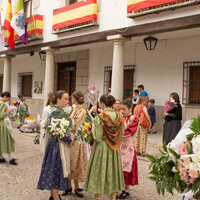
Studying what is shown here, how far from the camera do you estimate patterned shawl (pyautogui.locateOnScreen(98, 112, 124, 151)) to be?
3.87 m

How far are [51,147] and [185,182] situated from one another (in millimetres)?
2509

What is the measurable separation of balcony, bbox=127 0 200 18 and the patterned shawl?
5080mm

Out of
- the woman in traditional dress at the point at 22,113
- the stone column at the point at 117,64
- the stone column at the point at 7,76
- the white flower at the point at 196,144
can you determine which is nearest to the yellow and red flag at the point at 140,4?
the stone column at the point at 117,64

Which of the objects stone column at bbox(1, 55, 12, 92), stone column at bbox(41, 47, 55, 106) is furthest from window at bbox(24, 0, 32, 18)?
stone column at bbox(41, 47, 55, 106)

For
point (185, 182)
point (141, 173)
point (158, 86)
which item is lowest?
point (141, 173)

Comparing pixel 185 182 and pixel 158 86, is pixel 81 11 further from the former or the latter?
pixel 185 182

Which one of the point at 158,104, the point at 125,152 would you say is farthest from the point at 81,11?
the point at 125,152

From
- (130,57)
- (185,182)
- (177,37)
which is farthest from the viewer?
(130,57)

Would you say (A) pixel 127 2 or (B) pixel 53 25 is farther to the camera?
(B) pixel 53 25

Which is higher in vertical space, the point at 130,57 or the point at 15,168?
the point at 130,57

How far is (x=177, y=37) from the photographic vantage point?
10.5 m

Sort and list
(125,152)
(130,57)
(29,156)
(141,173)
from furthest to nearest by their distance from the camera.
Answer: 1. (130,57)
2. (29,156)
3. (141,173)
4. (125,152)

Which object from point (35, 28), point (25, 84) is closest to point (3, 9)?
point (35, 28)

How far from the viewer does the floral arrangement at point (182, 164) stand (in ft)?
5.71
